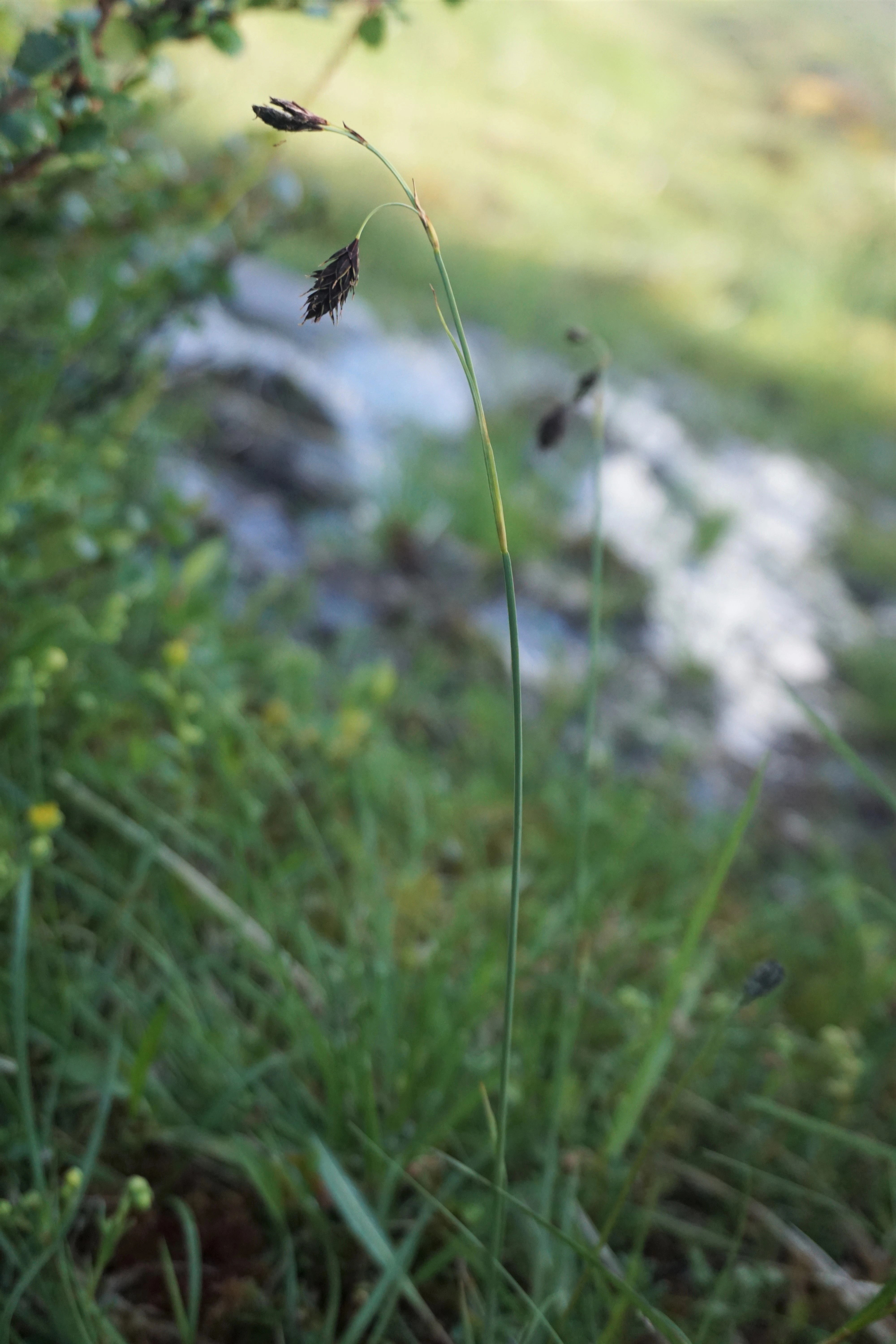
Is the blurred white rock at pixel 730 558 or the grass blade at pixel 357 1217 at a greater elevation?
the grass blade at pixel 357 1217

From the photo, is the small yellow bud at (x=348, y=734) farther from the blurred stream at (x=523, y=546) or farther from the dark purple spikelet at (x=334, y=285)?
the dark purple spikelet at (x=334, y=285)

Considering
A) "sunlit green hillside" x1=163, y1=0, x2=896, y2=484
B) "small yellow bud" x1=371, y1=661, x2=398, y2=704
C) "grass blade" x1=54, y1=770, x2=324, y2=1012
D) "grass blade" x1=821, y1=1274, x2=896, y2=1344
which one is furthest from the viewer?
"sunlit green hillside" x1=163, y1=0, x2=896, y2=484

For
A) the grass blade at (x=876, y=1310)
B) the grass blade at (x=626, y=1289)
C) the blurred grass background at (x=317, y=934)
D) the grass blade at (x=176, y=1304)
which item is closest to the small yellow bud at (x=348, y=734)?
the blurred grass background at (x=317, y=934)

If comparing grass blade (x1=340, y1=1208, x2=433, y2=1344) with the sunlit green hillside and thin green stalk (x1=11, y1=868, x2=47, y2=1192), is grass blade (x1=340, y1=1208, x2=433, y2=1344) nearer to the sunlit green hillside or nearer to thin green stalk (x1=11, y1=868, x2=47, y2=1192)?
thin green stalk (x1=11, y1=868, x2=47, y2=1192)

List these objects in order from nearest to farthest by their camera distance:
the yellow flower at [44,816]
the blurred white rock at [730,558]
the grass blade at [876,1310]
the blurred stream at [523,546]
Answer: the grass blade at [876,1310]
the yellow flower at [44,816]
the blurred stream at [523,546]
the blurred white rock at [730,558]

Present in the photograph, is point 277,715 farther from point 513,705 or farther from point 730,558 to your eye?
point 730,558

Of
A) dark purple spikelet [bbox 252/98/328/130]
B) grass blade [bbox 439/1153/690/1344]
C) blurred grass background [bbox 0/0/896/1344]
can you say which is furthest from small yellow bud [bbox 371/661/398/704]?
dark purple spikelet [bbox 252/98/328/130]

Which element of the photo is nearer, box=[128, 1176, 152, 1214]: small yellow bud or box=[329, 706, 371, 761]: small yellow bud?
box=[128, 1176, 152, 1214]: small yellow bud

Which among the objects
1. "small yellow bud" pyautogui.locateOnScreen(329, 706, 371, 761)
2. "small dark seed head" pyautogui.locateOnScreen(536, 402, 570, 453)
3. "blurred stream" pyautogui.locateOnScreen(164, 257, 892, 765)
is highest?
"small dark seed head" pyautogui.locateOnScreen(536, 402, 570, 453)

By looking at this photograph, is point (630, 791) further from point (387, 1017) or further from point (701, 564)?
point (701, 564)
